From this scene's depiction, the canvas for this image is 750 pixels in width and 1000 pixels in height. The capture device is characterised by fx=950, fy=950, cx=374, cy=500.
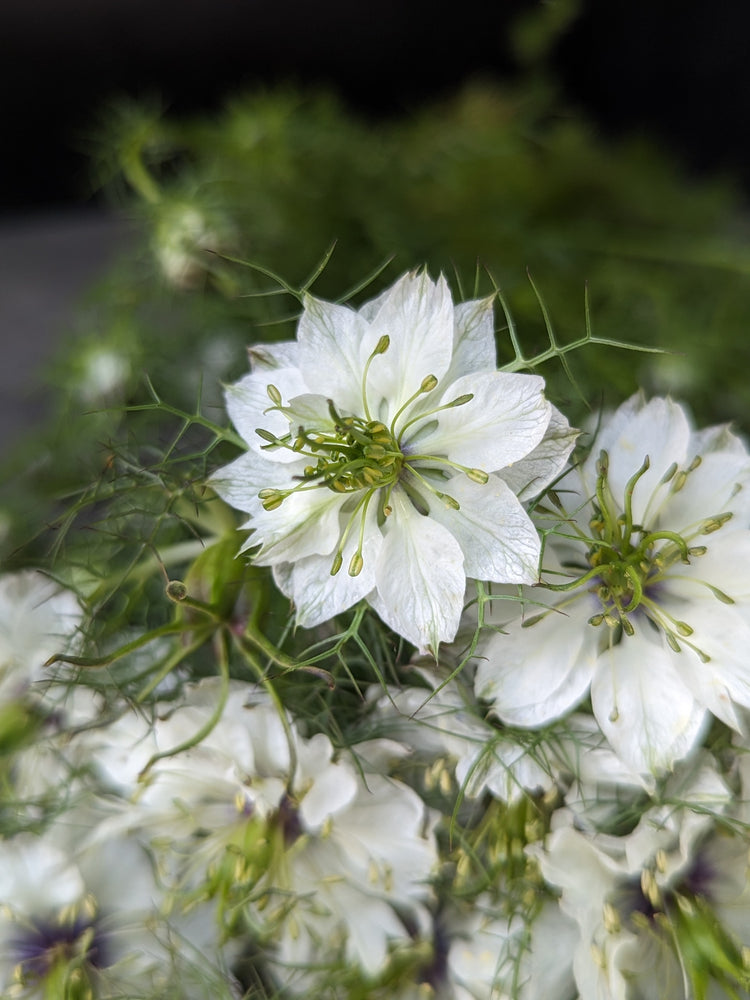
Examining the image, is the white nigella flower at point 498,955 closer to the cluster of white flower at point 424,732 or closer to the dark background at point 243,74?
the cluster of white flower at point 424,732

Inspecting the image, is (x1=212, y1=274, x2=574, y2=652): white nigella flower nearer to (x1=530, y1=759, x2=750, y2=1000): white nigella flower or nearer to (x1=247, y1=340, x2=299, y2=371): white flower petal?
(x1=247, y1=340, x2=299, y2=371): white flower petal

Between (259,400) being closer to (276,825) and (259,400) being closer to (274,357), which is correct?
(274,357)

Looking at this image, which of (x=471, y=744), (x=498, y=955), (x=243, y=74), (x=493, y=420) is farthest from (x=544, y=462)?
(x=243, y=74)

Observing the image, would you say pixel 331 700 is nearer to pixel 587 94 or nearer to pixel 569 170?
pixel 569 170

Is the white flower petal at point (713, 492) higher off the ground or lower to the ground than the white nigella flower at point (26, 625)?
higher

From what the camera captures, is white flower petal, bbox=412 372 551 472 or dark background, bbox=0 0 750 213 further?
dark background, bbox=0 0 750 213

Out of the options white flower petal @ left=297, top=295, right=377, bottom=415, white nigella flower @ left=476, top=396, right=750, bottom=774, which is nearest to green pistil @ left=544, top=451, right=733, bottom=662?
white nigella flower @ left=476, top=396, right=750, bottom=774

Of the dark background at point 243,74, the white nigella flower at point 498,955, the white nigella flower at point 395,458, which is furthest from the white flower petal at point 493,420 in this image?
the dark background at point 243,74
